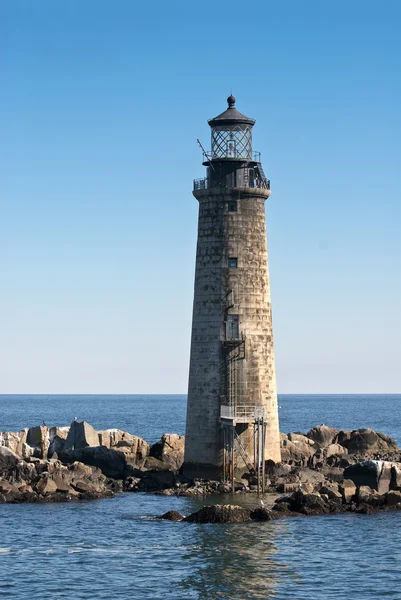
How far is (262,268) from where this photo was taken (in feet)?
175

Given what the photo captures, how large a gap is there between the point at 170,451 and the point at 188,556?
2260cm

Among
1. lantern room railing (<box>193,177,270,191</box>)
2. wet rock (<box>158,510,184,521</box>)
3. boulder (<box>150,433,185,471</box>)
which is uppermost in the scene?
lantern room railing (<box>193,177,270,191</box>)

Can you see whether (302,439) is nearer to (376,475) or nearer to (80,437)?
(80,437)

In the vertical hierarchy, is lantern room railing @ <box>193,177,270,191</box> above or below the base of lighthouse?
above

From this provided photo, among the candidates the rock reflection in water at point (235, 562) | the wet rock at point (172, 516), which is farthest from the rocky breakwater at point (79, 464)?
the rock reflection in water at point (235, 562)

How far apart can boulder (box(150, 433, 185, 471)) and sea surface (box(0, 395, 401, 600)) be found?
12198 millimetres

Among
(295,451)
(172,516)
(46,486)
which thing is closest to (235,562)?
(172,516)

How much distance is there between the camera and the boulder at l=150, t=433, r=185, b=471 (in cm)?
5897

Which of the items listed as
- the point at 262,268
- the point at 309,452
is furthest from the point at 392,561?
the point at 309,452

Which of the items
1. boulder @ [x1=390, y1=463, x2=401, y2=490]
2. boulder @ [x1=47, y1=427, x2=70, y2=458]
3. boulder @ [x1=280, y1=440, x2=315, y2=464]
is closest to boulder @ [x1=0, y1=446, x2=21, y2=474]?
boulder @ [x1=47, y1=427, x2=70, y2=458]

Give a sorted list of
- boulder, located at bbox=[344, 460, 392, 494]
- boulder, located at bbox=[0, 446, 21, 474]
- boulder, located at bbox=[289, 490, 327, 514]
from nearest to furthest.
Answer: boulder, located at bbox=[289, 490, 327, 514] < boulder, located at bbox=[344, 460, 392, 494] < boulder, located at bbox=[0, 446, 21, 474]

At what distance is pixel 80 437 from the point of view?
60.2 meters

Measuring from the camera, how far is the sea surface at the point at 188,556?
110 feet

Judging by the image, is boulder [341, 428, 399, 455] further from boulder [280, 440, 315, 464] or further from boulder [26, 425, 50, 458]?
→ boulder [26, 425, 50, 458]
